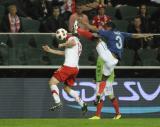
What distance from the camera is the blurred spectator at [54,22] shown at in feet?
66.4

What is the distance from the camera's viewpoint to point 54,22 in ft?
66.7

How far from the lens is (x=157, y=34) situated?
2039 cm

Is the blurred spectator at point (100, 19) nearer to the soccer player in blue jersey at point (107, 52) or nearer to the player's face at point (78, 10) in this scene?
the player's face at point (78, 10)

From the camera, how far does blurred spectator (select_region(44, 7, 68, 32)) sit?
797 inches

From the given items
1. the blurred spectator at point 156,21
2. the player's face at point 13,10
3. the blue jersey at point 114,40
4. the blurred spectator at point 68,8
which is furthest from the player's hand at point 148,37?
the player's face at point 13,10

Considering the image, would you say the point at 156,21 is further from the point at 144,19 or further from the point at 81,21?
the point at 81,21

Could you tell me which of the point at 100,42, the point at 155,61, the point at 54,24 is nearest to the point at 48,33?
the point at 54,24

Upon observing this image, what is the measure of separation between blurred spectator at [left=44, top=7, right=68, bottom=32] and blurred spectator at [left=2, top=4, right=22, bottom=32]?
0.81 meters

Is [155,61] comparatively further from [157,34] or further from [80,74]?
[80,74]

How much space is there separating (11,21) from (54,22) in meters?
1.26

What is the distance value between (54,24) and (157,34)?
2.92m

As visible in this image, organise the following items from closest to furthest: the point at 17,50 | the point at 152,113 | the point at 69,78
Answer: the point at 69,78
the point at 17,50
the point at 152,113

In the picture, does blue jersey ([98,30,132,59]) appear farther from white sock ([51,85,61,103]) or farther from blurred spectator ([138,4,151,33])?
blurred spectator ([138,4,151,33])

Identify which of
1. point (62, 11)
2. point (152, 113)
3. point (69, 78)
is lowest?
point (152, 113)
